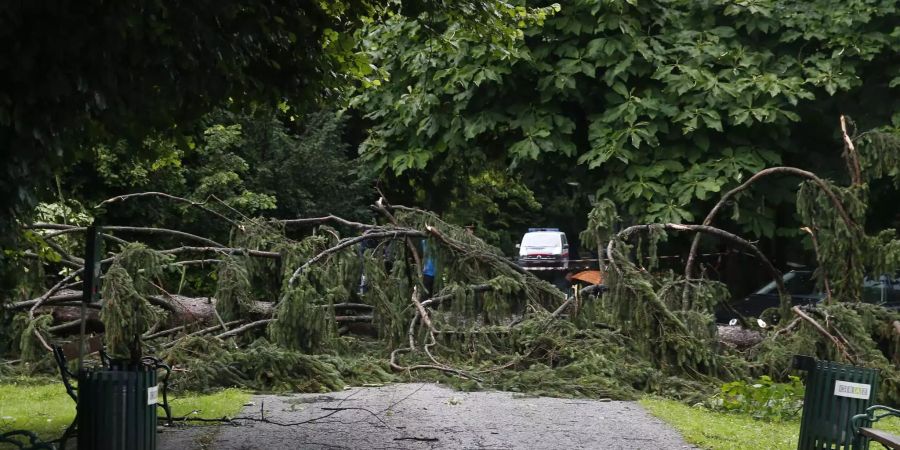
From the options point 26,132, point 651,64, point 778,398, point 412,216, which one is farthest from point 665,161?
point 26,132

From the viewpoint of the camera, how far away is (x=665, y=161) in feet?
59.9

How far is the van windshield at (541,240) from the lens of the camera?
43.5 metres

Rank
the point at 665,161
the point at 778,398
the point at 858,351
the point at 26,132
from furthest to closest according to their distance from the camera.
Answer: the point at 665,161 → the point at 858,351 → the point at 778,398 → the point at 26,132

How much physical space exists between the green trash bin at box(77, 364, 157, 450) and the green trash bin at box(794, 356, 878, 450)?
4544 mm

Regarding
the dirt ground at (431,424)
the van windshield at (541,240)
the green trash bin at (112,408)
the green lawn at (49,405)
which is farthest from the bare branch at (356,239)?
the van windshield at (541,240)

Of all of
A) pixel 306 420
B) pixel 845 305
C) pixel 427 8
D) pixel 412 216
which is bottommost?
pixel 306 420

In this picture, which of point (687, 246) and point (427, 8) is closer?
point (427, 8)

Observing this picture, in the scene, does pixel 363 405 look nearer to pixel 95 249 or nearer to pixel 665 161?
pixel 95 249

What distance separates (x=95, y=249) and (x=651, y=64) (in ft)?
39.5

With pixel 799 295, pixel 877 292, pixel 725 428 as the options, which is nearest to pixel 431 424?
pixel 725 428

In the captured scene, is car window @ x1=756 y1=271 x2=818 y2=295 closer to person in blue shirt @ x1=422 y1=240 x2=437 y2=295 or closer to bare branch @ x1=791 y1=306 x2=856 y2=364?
bare branch @ x1=791 y1=306 x2=856 y2=364

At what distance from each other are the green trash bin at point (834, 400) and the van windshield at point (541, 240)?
115ft

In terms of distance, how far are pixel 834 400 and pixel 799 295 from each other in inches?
396

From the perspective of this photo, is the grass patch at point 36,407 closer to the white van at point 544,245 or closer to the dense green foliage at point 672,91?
the dense green foliage at point 672,91
